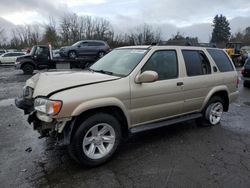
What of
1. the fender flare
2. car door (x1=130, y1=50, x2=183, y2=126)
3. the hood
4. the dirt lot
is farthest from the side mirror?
the fender flare

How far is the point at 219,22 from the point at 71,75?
260 ft

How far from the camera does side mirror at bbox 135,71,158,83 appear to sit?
13.5 feet

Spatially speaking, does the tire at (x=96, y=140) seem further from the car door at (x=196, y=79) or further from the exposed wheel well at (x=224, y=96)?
the exposed wheel well at (x=224, y=96)

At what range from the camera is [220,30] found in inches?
2948

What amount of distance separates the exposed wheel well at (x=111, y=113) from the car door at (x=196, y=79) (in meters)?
1.48

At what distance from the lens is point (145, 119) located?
4.57 metres

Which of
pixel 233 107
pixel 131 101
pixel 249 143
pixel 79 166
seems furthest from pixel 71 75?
pixel 233 107

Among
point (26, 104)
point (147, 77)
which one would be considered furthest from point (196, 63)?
point (26, 104)

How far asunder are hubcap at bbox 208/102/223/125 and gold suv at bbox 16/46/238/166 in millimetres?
141

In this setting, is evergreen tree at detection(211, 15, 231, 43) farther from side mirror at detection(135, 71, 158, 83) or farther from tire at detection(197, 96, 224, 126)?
side mirror at detection(135, 71, 158, 83)

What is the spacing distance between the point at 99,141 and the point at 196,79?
249 cm

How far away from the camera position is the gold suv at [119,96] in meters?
A: 3.68

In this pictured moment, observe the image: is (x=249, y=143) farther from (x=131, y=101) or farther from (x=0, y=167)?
(x=0, y=167)

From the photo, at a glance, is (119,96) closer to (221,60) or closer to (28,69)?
(221,60)
